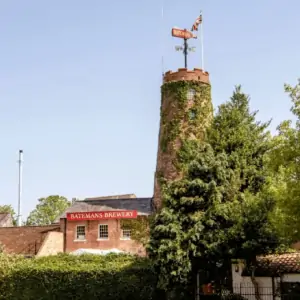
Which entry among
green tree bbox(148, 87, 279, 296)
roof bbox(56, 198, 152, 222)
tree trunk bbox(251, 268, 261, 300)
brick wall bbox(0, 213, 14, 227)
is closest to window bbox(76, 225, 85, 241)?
roof bbox(56, 198, 152, 222)

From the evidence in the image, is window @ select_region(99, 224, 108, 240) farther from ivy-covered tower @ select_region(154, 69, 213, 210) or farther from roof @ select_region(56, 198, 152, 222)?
ivy-covered tower @ select_region(154, 69, 213, 210)

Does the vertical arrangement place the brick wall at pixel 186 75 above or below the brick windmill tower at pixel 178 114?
above

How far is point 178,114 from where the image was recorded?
43.3 metres

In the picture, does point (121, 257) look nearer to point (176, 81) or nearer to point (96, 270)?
point (96, 270)

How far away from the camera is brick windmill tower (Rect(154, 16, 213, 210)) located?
42750 millimetres

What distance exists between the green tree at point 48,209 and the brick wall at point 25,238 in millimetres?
38199

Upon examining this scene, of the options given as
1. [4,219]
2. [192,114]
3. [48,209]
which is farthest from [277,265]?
[48,209]

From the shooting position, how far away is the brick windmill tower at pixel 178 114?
42750mm

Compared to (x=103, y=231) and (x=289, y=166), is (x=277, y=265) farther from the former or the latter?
(x=103, y=231)

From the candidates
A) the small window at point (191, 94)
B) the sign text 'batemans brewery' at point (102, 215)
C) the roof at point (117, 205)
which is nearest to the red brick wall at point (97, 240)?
the sign text 'batemans brewery' at point (102, 215)

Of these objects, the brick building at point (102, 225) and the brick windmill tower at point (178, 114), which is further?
the brick building at point (102, 225)

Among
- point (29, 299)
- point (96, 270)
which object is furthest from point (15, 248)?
point (96, 270)

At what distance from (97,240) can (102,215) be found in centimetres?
226

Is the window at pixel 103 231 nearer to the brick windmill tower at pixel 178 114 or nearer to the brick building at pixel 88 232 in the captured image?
the brick building at pixel 88 232
